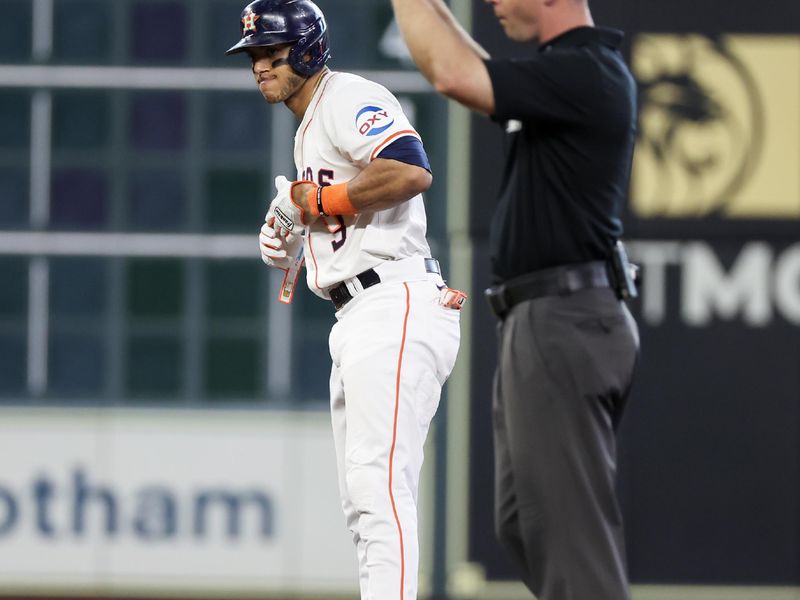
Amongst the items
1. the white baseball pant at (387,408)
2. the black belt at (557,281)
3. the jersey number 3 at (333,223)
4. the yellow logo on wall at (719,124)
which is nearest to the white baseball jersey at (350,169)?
the jersey number 3 at (333,223)

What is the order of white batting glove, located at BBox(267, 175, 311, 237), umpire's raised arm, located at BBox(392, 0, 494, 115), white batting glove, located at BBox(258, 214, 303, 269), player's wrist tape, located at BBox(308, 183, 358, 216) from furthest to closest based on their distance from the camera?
white batting glove, located at BBox(258, 214, 303, 269), white batting glove, located at BBox(267, 175, 311, 237), player's wrist tape, located at BBox(308, 183, 358, 216), umpire's raised arm, located at BBox(392, 0, 494, 115)

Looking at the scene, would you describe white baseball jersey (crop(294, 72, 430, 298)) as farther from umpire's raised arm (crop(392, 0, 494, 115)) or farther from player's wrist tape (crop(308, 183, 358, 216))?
umpire's raised arm (crop(392, 0, 494, 115))

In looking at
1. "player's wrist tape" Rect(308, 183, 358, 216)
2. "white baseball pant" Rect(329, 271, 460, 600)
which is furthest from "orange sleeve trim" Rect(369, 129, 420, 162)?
"white baseball pant" Rect(329, 271, 460, 600)

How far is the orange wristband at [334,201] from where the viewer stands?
408 centimetres

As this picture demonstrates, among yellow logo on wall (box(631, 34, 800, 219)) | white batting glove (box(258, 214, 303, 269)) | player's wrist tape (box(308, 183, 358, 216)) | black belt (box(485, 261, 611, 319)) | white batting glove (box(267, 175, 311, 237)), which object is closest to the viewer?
black belt (box(485, 261, 611, 319))

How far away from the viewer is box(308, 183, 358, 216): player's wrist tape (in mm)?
4078

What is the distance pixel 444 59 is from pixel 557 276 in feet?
1.79

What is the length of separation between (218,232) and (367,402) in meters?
3.76

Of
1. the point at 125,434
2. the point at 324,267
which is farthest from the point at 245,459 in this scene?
the point at 324,267

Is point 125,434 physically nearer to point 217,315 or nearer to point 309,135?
point 217,315

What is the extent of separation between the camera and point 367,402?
402 centimetres

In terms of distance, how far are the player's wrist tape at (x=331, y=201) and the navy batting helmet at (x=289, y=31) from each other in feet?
1.32

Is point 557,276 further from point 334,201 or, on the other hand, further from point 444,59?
point 334,201

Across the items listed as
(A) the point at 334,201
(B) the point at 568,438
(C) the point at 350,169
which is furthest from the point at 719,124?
(B) the point at 568,438
